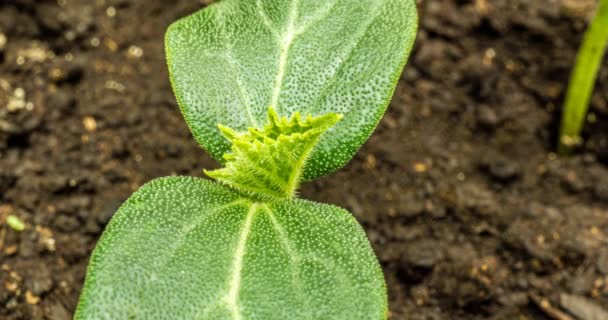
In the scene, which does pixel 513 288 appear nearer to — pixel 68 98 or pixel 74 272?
pixel 74 272

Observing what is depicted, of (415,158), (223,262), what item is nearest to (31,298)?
(223,262)

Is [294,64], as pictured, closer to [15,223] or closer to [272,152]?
[272,152]

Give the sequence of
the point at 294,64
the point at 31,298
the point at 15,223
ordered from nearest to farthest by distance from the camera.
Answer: the point at 294,64
the point at 31,298
the point at 15,223

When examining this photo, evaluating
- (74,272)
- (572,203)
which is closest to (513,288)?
(572,203)

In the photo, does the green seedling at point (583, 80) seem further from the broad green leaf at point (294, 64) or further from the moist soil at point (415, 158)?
the broad green leaf at point (294, 64)

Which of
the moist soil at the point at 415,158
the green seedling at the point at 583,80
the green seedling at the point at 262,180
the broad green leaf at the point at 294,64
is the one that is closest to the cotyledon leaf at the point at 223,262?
the green seedling at the point at 262,180

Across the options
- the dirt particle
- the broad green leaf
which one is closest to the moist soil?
the dirt particle
